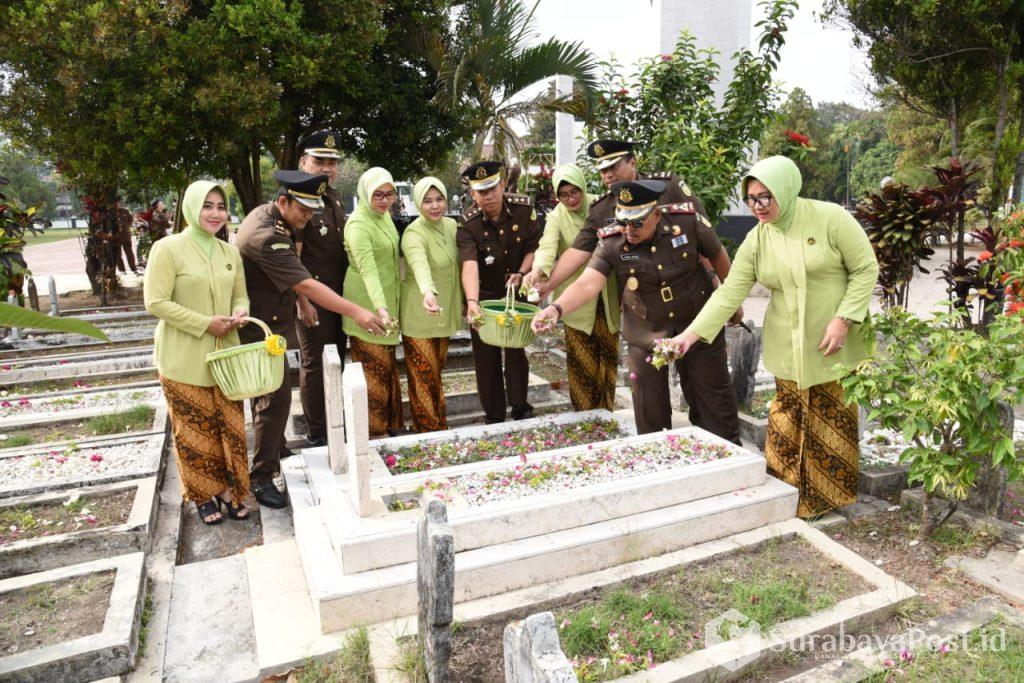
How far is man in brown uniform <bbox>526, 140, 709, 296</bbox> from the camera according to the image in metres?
4.34

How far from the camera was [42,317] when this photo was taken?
5.13ft

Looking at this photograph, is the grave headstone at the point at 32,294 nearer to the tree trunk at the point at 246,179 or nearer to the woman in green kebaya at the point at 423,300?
the tree trunk at the point at 246,179

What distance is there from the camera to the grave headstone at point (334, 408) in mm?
3660

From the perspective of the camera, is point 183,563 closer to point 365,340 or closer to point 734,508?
point 365,340

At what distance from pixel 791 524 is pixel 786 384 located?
28.8 inches

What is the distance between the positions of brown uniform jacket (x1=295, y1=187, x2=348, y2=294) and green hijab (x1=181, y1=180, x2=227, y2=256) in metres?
0.81

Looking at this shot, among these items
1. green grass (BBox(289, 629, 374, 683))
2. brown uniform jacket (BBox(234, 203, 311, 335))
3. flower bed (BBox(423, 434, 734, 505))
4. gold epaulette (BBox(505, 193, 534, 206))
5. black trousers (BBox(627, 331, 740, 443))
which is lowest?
green grass (BBox(289, 629, 374, 683))

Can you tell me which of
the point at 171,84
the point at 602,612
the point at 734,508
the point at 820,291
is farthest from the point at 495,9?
the point at 602,612

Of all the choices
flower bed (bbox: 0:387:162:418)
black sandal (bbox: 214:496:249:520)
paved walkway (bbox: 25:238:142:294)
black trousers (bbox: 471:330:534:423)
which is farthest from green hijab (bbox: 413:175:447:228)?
paved walkway (bbox: 25:238:142:294)

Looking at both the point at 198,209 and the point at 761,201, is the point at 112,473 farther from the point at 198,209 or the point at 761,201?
the point at 761,201

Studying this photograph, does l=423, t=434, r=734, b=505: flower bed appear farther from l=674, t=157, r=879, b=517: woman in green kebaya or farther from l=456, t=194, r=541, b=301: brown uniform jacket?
l=456, t=194, r=541, b=301: brown uniform jacket

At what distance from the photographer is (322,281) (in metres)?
4.77

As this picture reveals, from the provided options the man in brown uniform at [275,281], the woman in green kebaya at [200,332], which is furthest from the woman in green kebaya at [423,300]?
the woman in green kebaya at [200,332]

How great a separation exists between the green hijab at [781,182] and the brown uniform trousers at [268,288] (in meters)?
2.57
